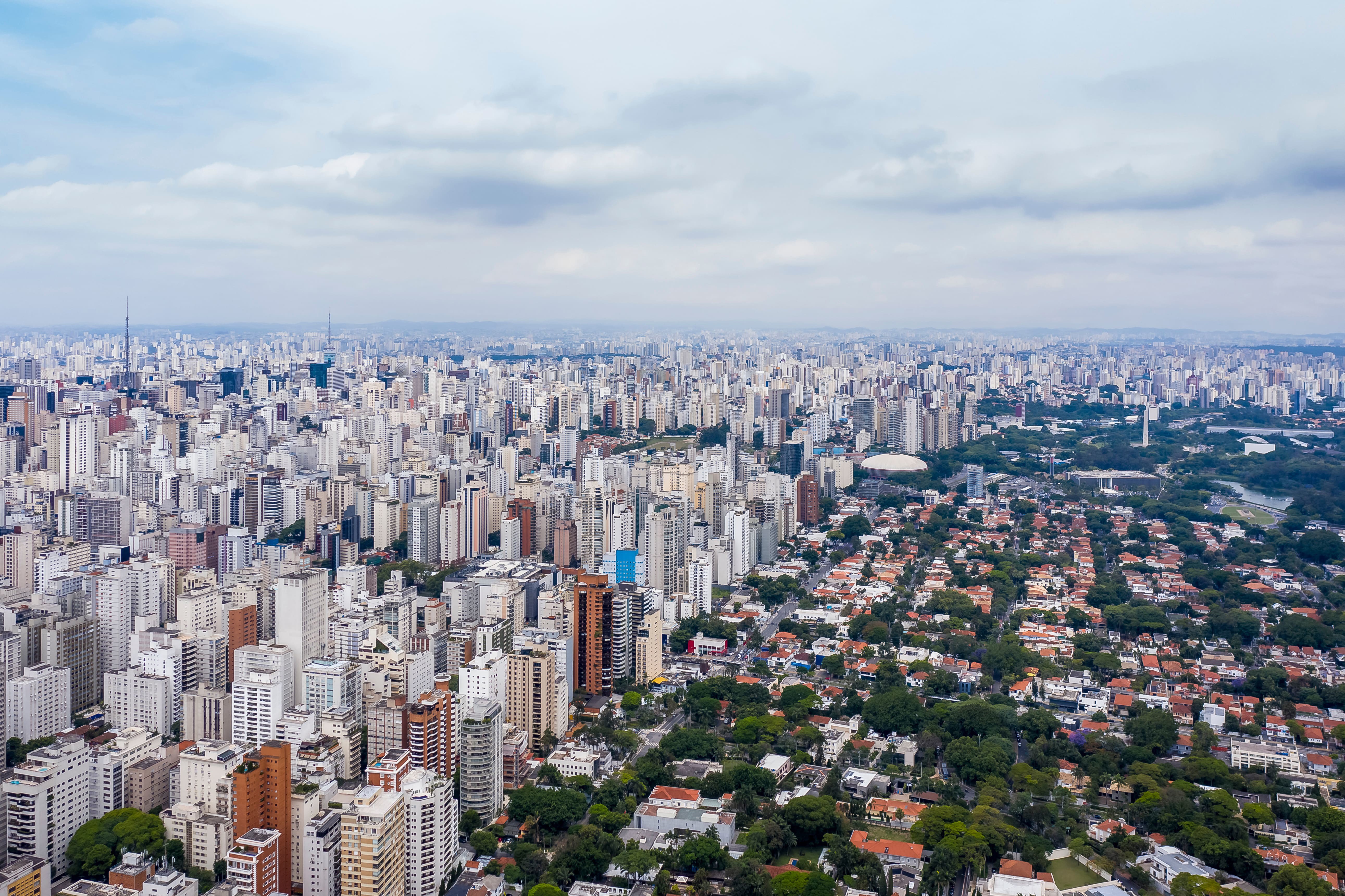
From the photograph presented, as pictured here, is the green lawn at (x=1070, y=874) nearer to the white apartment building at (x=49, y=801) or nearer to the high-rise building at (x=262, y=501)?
the white apartment building at (x=49, y=801)

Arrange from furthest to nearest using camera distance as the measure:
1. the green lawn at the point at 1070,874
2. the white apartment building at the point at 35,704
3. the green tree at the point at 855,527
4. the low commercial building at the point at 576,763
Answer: the green tree at the point at 855,527, the white apartment building at the point at 35,704, the low commercial building at the point at 576,763, the green lawn at the point at 1070,874

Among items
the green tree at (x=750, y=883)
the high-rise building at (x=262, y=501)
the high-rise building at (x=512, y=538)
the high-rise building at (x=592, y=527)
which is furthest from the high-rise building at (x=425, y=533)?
the green tree at (x=750, y=883)

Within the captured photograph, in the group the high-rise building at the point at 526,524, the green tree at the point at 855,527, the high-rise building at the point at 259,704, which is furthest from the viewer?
the green tree at the point at 855,527

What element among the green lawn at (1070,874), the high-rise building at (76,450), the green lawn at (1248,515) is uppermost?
the high-rise building at (76,450)

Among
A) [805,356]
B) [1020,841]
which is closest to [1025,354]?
[805,356]

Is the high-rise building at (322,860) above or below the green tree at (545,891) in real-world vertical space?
above

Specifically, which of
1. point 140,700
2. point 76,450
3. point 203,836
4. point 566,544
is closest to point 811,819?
point 203,836

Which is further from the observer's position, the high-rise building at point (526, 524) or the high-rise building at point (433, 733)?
the high-rise building at point (526, 524)
